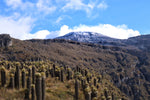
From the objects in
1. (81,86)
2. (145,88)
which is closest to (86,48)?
(145,88)

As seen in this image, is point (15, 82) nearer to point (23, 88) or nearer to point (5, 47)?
point (23, 88)

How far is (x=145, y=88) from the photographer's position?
136m

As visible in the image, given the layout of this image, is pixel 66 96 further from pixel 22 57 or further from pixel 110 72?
pixel 110 72

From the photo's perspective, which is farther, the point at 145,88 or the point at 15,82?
the point at 145,88

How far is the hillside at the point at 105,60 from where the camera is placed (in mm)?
113088

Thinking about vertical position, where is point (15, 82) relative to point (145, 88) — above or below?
above

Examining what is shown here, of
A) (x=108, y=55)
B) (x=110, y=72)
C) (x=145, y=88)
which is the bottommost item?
(x=145, y=88)

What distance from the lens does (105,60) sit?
166 metres

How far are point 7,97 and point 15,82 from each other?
238 cm

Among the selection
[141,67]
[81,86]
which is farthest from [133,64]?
[81,86]

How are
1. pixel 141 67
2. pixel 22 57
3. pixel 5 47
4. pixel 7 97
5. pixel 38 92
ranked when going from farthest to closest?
pixel 141 67 → pixel 5 47 → pixel 22 57 → pixel 7 97 → pixel 38 92

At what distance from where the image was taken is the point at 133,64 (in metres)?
172

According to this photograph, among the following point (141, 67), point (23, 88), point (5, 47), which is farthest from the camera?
point (141, 67)

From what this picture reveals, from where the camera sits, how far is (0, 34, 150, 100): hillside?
371 ft
